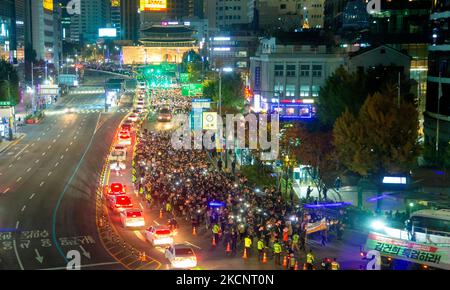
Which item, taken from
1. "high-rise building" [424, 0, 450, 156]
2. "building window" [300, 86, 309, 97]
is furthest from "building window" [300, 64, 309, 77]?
"high-rise building" [424, 0, 450, 156]

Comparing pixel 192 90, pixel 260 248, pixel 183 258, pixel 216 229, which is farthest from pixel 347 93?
pixel 192 90

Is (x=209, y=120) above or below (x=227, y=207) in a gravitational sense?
above

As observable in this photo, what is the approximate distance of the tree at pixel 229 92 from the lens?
79250mm

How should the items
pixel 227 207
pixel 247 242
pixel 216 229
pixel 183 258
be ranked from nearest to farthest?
pixel 183 258
pixel 247 242
pixel 216 229
pixel 227 207

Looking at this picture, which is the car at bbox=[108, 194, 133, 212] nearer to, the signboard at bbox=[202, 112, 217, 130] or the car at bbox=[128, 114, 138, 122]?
the signboard at bbox=[202, 112, 217, 130]

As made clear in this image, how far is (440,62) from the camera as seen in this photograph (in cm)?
5062

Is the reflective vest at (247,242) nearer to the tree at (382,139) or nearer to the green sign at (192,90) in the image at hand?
the tree at (382,139)

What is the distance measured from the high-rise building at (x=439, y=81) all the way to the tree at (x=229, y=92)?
1065 inches

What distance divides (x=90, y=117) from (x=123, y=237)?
186 feet

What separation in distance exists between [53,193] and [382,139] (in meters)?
19.4

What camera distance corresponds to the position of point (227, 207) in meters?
→ 32.0

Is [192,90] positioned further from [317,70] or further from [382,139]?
[382,139]

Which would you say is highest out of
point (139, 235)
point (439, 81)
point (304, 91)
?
point (439, 81)

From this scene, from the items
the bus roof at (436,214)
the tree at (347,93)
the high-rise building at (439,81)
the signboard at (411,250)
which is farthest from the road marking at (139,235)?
the high-rise building at (439,81)
